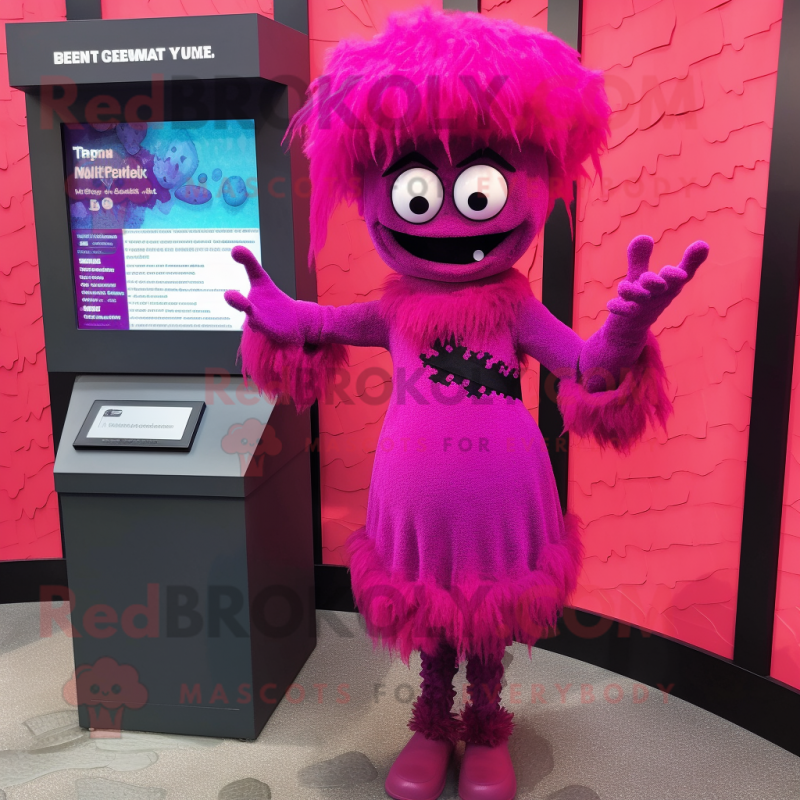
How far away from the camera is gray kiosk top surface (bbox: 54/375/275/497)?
5.50 ft

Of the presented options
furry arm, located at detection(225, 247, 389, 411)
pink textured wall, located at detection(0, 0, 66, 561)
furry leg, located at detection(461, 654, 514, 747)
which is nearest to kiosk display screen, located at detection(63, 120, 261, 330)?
furry arm, located at detection(225, 247, 389, 411)

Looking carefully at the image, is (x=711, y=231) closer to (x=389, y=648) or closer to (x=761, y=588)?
(x=761, y=588)

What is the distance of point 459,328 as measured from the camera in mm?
1406

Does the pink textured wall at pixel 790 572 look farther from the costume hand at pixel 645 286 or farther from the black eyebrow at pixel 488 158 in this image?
the black eyebrow at pixel 488 158

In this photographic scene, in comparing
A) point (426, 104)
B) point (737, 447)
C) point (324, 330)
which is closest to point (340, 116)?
point (426, 104)

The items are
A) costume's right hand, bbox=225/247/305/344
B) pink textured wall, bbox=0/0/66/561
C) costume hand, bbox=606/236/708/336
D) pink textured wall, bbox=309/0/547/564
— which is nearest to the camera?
costume hand, bbox=606/236/708/336

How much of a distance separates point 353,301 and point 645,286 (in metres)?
1.25

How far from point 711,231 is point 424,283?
83 centimetres

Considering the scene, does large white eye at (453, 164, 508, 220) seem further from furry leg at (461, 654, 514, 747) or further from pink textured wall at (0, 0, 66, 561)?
pink textured wall at (0, 0, 66, 561)

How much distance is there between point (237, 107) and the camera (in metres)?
1.67

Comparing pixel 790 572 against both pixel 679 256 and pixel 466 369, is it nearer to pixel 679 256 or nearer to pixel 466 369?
pixel 679 256

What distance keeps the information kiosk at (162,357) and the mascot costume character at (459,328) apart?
248 millimetres

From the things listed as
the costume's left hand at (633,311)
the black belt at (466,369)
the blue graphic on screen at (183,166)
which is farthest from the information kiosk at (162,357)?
the costume's left hand at (633,311)

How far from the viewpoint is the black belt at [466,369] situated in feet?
4.72
